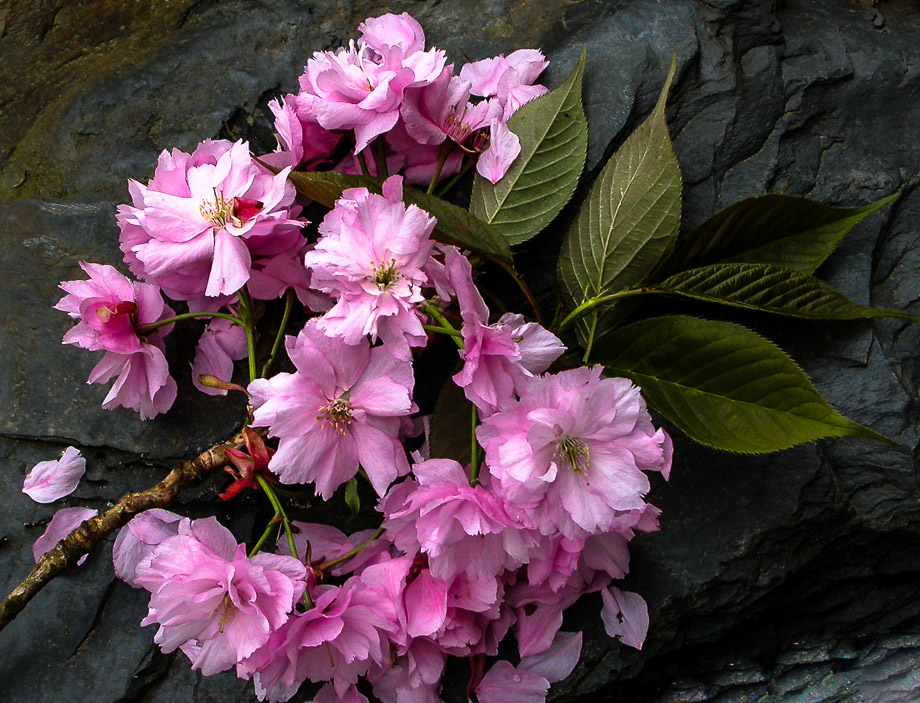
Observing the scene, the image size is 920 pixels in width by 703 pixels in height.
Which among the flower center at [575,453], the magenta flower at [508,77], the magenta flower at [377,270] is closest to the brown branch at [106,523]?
the magenta flower at [377,270]

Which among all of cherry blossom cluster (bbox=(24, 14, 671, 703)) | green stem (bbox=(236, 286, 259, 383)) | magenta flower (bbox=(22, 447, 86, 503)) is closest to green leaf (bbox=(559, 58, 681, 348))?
cherry blossom cluster (bbox=(24, 14, 671, 703))

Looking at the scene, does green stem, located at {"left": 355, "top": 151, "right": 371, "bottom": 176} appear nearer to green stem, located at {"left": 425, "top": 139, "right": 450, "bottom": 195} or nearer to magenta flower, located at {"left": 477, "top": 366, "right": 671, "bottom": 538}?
green stem, located at {"left": 425, "top": 139, "right": 450, "bottom": 195}

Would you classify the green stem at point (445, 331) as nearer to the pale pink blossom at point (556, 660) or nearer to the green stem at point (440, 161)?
the green stem at point (440, 161)

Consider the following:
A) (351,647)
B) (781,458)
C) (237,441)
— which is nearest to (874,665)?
(781,458)

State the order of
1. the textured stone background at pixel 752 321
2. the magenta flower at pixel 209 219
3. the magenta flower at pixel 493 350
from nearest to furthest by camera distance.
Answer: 1. the magenta flower at pixel 493 350
2. the magenta flower at pixel 209 219
3. the textured stone background at pixel 752 321

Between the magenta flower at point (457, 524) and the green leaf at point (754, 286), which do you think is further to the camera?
the green leaf at point (754, 286)

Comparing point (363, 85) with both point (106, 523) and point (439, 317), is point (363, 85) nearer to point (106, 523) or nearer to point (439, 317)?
point (439, 317)

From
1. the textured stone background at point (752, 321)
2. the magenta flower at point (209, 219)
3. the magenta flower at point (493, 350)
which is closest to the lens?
the magenta flower at point (493, 350)

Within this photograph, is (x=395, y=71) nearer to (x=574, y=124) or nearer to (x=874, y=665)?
(x=574, y=124)
